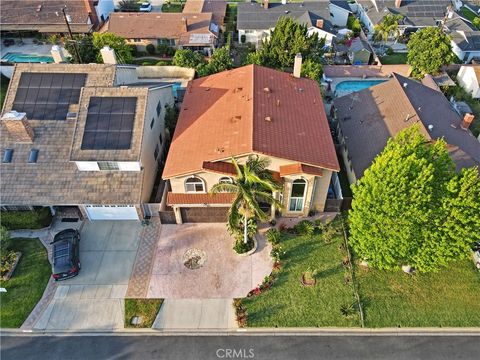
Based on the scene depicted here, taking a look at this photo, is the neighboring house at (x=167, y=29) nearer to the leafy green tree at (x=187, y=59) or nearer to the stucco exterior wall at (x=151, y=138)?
the leafy green tree at (x=187, y=59)

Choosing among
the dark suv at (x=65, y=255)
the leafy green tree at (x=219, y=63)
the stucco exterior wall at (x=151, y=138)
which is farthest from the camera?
the leafy green tree at (x=219, y=63)

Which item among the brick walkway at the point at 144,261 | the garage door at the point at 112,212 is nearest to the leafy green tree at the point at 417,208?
the brick walkway at the point at 144,261

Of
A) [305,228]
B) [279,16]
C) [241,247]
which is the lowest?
[241,247]

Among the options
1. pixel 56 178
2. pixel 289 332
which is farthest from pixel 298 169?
pixel 56 178

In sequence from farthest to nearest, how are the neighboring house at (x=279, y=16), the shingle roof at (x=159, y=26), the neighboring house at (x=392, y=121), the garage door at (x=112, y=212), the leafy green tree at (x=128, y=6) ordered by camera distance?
the leafy green tree at (x=128, y=6) < the shingle roof at (x=159, y=26) < the neighboring house at (x=279, y=16) < the neighboring house at (x=392, y=121) < the garage door at (x=112, y=212)

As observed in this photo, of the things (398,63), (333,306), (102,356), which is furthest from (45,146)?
(398,63)

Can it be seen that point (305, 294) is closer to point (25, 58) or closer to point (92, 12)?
point (25, 58)

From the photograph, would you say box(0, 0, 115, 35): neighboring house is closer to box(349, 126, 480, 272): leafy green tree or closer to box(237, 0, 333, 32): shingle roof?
box(237, 0, 333, 32): shingle roof
